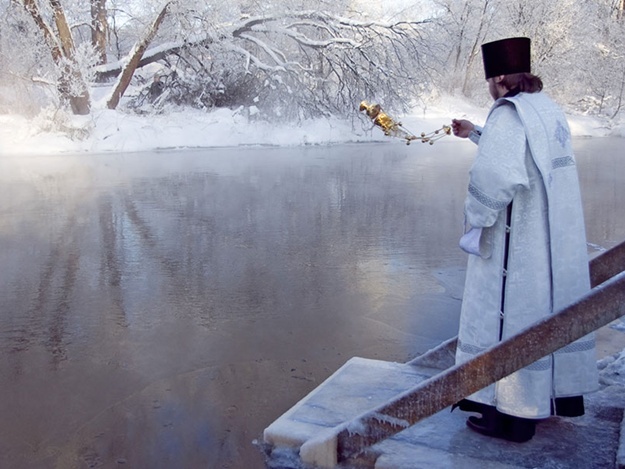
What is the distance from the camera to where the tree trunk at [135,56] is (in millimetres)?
22531

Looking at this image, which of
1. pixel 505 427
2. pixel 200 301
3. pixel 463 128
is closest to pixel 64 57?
pixel 200 301

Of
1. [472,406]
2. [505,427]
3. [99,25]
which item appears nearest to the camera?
[505,427]

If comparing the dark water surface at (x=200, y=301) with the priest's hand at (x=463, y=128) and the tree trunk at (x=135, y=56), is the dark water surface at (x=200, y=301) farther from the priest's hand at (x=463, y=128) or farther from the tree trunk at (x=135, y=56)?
the tree trunk at (x=135, y=56)

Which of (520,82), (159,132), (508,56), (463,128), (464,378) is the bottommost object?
(464,378)

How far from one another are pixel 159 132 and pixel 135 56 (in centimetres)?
316

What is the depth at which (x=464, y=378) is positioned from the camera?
262 cm

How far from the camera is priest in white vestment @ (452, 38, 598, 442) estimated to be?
2848 millimetres

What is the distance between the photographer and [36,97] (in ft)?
77.2

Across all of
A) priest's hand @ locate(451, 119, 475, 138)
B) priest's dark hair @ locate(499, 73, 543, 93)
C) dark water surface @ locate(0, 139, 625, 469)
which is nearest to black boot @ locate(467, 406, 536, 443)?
dark water surface @ locate(0, 139, 625, 469)

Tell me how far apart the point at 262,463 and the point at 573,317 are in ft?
4.75

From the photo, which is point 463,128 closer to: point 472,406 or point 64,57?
point 472,406

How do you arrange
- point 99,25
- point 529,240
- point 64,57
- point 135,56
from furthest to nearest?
1. point 99,25
2. point 135,56
3. point 64,57
4. point 529,240

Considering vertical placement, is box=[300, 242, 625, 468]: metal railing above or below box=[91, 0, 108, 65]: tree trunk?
Result: below

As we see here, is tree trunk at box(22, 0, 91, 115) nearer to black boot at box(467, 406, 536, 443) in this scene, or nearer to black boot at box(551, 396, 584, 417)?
black boot at box(467, 406, 536, 443)
